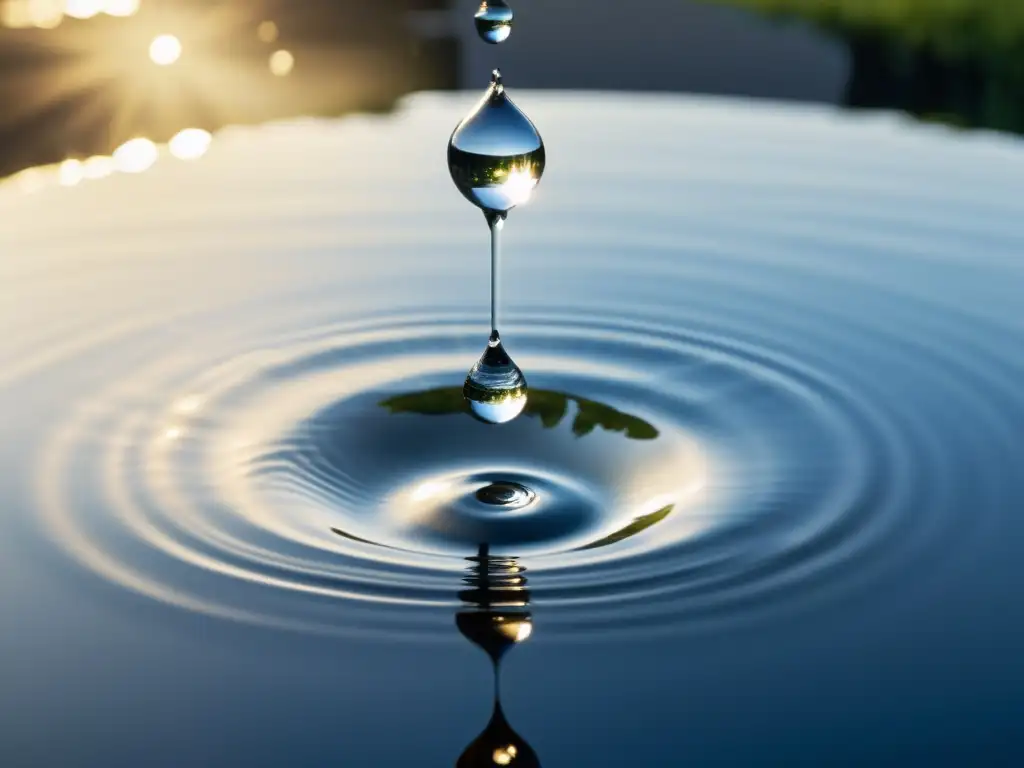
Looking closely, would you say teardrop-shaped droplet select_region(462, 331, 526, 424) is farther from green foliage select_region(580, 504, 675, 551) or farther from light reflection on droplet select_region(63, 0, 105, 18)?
light reflection on droplet select_region(63, 0, 105, 18)

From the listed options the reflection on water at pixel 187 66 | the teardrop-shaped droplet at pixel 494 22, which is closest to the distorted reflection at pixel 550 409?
the teardrop-shaped droplet at pixel 494 22

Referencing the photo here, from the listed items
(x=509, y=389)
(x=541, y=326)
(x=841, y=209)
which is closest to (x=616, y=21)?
(x=841, y=209)

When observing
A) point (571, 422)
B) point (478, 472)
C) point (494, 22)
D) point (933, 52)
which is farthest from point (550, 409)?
point (933, 52)

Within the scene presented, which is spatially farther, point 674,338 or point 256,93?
point 256,93

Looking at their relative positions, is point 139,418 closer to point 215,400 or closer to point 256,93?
point 215,400

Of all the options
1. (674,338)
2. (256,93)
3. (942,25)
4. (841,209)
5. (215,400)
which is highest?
(942,25)

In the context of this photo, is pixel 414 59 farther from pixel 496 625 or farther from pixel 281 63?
pixel 496 625
